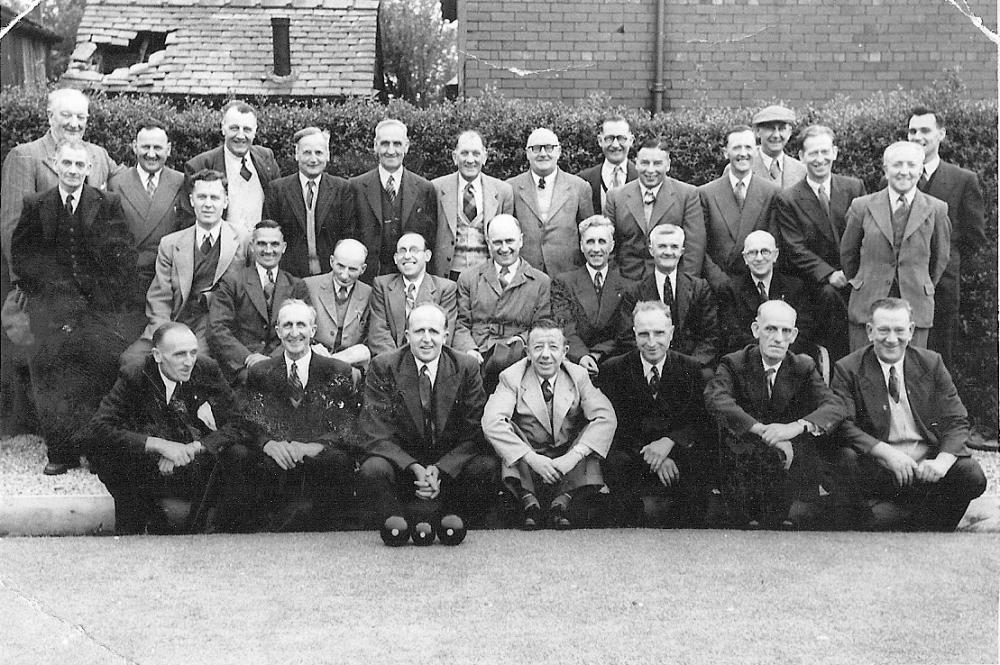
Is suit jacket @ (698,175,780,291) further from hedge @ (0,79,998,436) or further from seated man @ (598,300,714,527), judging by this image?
seated man @ (598,300,714,527)

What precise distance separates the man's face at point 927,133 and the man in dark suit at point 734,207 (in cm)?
75

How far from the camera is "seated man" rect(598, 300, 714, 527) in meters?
4.96

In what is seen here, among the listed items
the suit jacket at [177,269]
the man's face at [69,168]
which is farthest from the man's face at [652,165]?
the man's face at [69,168]

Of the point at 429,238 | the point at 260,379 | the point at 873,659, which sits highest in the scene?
the point at 429,238

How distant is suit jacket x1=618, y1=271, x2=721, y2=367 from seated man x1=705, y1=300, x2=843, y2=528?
0.21 metres

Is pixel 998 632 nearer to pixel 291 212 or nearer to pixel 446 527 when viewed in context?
pixel 446 527

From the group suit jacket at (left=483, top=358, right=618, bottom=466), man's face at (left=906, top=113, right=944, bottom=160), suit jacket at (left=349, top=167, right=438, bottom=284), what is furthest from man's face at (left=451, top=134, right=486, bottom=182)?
man's face at (left=906, top=113, right=944, bottom=160)

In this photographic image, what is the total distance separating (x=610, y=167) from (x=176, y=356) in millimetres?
2471

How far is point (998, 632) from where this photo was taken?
3623mm

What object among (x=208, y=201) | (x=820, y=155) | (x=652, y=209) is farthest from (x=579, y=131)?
(x=208, y=201)

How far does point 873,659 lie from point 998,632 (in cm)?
53

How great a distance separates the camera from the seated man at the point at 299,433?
4.88 metres

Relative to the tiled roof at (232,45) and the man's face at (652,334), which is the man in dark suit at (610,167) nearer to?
the man's face at (652,334)

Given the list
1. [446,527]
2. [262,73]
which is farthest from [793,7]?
[446,527]
